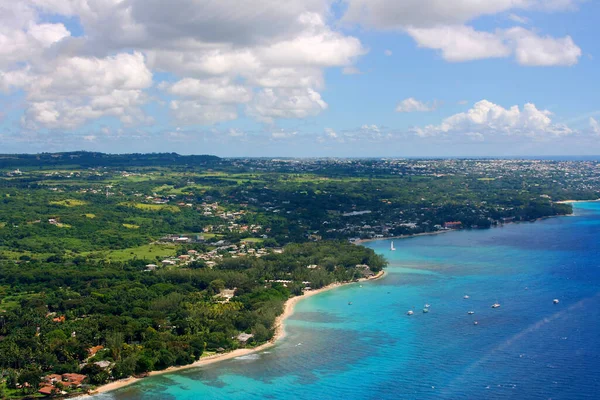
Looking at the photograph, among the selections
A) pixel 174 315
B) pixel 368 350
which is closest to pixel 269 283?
pixel 174 315

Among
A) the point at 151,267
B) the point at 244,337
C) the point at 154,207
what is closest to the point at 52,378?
the point at 244,337

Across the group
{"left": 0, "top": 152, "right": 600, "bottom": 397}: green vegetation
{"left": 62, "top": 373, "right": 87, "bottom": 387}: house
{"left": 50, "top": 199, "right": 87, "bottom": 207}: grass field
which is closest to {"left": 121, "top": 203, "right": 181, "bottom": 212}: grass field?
{"left": 0, "top": 152, "right": 600, "bottom": 397}: green vegetation

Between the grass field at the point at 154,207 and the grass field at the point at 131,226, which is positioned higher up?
the grass field at the point at 154,207

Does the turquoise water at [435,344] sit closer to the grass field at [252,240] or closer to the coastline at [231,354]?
the coastline at [231,354]

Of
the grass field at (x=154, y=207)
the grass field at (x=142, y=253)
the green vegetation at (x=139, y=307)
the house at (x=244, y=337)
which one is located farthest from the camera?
the grass field at (x=154, y=207)

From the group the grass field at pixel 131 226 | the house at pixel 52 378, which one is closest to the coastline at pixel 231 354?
the house at pixel 52 378

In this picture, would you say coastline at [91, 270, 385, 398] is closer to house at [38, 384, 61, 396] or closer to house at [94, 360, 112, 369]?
house at [94, 360, 112, 369]

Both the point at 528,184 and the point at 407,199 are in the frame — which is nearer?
the point at 407,199

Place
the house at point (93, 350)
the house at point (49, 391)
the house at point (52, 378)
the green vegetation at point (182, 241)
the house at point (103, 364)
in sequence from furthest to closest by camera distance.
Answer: the green vegetation at point (182, 241) < the house at point (93, 350) < the house at point (103, 364) < the house at point (52, 378) < the house at point (49, 391)

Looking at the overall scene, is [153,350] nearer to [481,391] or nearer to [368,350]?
[368,350]
